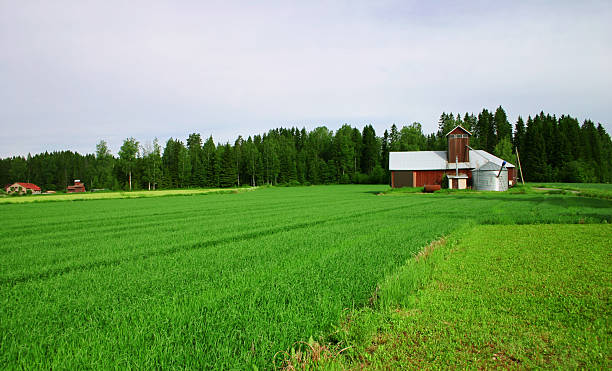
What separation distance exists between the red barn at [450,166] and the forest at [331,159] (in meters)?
29.0

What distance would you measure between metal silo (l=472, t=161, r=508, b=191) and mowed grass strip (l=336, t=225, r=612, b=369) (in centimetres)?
3937

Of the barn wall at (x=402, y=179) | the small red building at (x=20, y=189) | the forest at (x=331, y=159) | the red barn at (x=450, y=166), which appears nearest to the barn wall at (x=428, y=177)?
the red barn at (x=450, y=166)

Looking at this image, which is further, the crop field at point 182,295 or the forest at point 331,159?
the forest at point 331,159

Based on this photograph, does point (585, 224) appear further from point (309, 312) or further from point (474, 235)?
point (309, 312)

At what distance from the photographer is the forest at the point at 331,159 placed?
73375 mm

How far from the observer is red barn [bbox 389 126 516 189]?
153 ft

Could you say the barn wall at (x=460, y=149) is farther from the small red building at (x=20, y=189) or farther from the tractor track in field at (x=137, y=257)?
the small red building at (x=20, y=189)

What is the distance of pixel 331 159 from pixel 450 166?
55.6 m

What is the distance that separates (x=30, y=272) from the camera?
6633mm

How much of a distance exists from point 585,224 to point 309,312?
13419mm

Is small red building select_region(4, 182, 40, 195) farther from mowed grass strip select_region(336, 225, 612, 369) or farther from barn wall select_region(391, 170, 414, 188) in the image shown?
mowed grass strip select_region(336, 225, 612, 369)

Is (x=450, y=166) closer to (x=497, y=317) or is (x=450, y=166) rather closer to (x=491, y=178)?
(x=491, y=178)

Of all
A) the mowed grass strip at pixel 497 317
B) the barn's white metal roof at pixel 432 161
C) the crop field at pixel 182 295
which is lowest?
the mowed grass strip at pixel 497 317

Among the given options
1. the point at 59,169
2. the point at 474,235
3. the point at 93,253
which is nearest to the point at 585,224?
the point at 474,235
